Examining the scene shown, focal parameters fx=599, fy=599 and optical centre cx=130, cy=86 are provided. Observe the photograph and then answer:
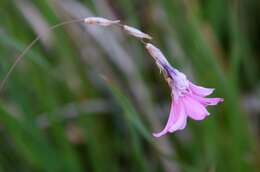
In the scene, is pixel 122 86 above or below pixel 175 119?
above

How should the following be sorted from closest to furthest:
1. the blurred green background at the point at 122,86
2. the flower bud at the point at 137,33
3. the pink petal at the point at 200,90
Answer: the flower bud at the point at 137,33
the pink petal at the point at 200,90
the blurred green background at the point at 122,86

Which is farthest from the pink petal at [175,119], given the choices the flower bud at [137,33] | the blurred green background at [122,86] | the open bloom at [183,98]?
the blurred green background at [122,86]

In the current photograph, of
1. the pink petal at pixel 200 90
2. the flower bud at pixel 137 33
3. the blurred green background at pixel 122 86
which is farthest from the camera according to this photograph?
the blurred green background at pixel 122 86

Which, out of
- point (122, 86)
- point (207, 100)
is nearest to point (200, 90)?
point (207, 100)

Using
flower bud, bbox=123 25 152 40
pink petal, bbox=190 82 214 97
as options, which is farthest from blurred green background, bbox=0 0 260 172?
flower bud, bbox=123 25 152 40

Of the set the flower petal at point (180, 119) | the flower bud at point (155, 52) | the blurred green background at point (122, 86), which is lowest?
the flower petal at point (180, 119)

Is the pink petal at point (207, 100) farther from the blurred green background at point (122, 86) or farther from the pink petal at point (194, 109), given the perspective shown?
the blurred green background at point (122, 86)

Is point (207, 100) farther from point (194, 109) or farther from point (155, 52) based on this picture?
point (155, 52)

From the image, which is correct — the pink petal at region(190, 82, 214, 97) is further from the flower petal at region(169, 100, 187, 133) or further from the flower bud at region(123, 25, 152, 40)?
the flower bud at region(123, 25, 152, 40)
